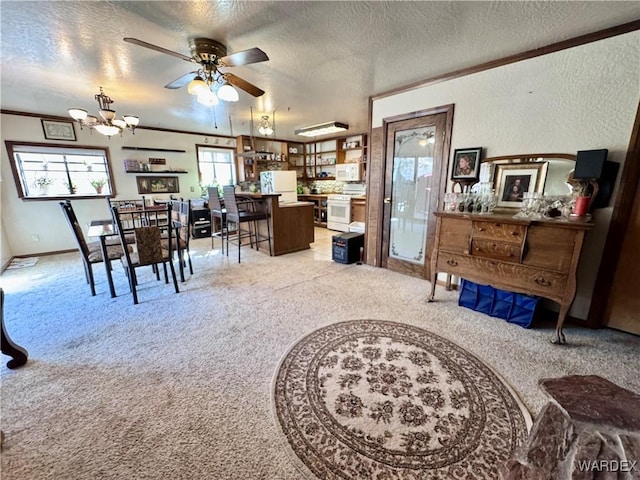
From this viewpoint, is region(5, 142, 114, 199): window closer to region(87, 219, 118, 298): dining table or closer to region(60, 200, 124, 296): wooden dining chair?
region(60, 200, 124, 296): wooden dining chair

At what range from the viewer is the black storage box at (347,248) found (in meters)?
3.96

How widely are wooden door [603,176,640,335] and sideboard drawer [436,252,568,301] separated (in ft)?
2.08

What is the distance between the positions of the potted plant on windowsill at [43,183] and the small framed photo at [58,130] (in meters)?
0.72

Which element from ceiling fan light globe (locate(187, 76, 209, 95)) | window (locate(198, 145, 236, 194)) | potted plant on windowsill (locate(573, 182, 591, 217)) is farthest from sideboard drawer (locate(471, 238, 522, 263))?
window (locate(198, 145, 236, 194))

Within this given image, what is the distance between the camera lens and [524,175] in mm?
2438

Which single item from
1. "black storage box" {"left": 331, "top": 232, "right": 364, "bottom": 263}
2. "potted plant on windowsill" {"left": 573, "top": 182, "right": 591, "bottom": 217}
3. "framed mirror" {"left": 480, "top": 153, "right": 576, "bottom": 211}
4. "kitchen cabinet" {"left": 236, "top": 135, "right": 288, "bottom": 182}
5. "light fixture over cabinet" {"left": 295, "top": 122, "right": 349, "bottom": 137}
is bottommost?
"black storage box" {"left": 331, "top": 232, "right": 364, "bottom": 263}

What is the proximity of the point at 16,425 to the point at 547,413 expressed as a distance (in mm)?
2501

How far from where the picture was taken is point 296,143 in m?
7.69

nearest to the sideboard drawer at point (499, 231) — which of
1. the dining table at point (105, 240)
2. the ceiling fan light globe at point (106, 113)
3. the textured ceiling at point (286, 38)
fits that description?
the textured ceiling at point (286, 38)

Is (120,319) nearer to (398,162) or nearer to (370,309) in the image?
(370,309)

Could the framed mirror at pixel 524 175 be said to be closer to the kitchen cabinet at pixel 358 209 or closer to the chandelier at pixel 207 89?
the chandelier at pixel 207 89

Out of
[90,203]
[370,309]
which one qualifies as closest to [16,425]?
[370,309]

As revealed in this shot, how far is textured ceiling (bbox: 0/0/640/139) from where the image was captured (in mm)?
1758

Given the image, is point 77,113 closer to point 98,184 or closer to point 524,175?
point 98,184
